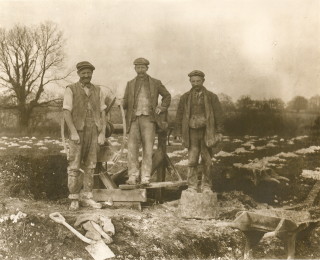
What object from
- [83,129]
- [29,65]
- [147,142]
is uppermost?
[29,65]

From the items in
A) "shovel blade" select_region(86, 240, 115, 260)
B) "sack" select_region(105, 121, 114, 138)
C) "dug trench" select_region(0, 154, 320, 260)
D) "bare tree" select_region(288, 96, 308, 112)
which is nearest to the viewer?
"shovel blade" select_region(86, 240, 115, 260)

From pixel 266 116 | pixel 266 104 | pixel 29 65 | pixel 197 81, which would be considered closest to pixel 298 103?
pixel 266 104

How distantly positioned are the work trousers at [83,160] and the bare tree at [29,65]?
1.55 meters

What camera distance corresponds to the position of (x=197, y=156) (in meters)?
5.74

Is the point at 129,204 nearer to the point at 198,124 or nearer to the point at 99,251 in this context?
the point at 99,251

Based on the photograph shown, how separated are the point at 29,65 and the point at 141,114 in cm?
239

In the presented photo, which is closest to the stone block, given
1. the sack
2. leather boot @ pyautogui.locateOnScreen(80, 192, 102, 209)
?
leather boot @ pyautogui.locateOnScreen(80, 192, 102, 209)

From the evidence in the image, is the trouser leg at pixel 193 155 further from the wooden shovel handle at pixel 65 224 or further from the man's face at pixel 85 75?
the wooden shovel handle at pixel 65 224

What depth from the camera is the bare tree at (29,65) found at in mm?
6543

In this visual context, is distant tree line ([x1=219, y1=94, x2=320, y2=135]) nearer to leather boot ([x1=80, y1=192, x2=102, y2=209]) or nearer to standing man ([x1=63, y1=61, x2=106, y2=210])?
standing man ([x1=63, y1=61, x2=106, y2=210])

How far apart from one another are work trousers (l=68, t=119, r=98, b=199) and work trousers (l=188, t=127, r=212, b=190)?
1377 millimetres

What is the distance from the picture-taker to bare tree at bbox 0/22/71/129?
654 cm

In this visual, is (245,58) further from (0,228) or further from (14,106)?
(0,228)

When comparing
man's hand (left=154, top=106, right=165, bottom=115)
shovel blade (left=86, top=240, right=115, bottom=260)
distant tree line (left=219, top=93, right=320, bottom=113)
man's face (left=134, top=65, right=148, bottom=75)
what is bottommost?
shovel blade (left=86, top=240, right=115, bottom=260)
